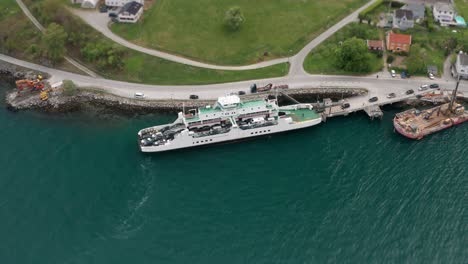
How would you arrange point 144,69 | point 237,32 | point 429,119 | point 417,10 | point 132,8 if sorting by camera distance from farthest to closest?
1. point 417,10
2. point 132,8
3. point 237,32
4. point 144,69
5. point 429,119

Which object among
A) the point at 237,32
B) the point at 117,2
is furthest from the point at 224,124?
the point at 117,2

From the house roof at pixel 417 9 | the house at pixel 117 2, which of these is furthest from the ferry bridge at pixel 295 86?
the house at pixel 117 2

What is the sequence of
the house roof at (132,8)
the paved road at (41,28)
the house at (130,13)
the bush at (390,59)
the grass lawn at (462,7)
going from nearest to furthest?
1. the bush at (390,59)
2. the paved road at (41,28)
3. the house at (130,13)
4. the house roof at (132,8)
5. the grass lawn at (462,7)

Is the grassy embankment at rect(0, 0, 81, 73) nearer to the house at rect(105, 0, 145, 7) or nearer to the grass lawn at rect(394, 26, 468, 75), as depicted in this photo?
the house at rect(105, 0, 145, 7)

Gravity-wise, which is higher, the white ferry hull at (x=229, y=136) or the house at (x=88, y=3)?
the house at (x=88, y=3)

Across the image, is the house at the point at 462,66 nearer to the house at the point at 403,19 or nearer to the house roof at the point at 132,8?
the house at the point at 403,19

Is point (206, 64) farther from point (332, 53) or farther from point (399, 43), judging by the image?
point (399, 43)
